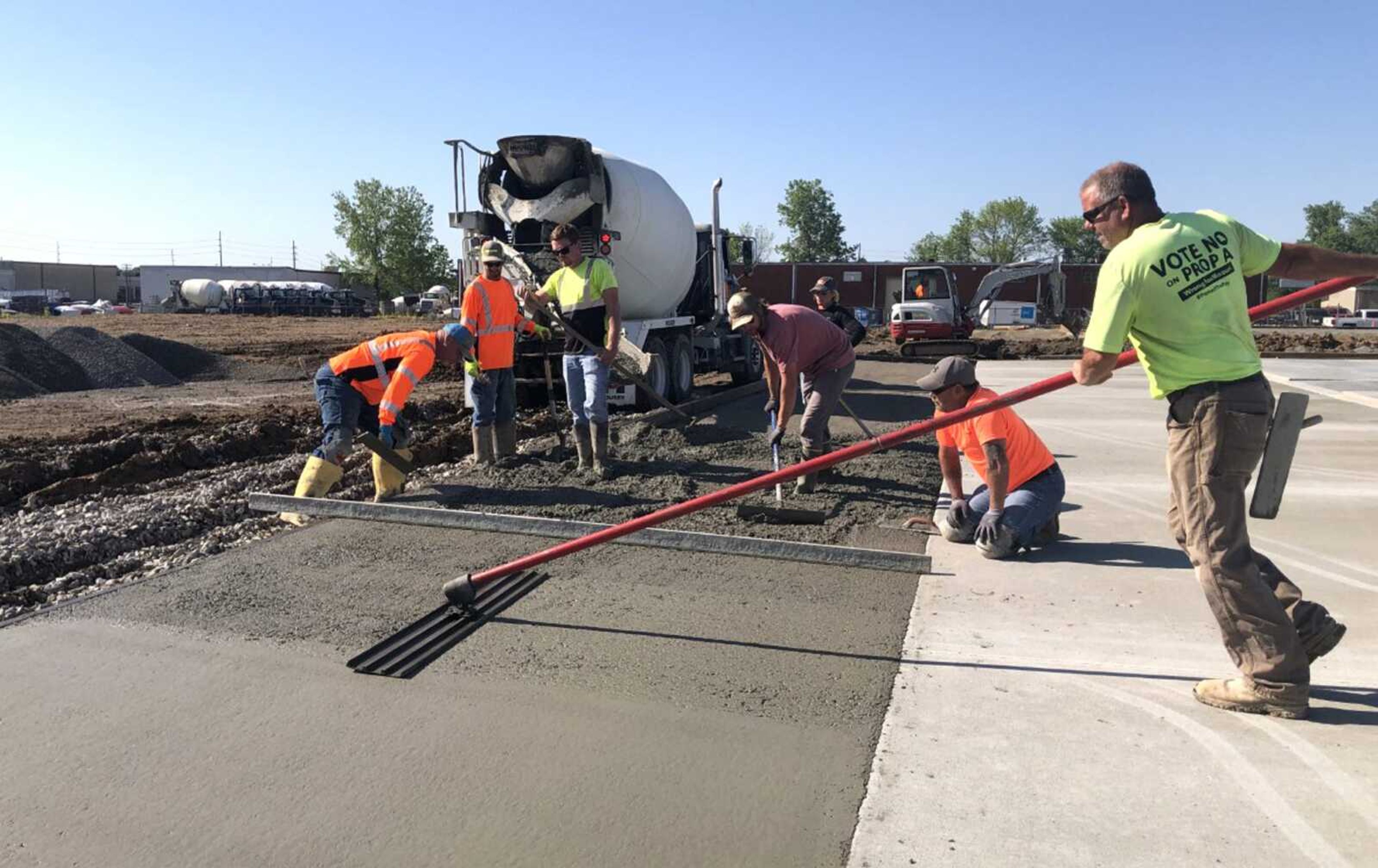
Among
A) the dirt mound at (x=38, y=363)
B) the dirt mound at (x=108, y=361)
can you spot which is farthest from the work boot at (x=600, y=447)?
the dirt mound at (x=108, y=361)

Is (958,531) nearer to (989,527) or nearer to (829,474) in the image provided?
(989,527)

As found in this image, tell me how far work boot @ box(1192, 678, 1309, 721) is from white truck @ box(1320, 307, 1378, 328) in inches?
2055

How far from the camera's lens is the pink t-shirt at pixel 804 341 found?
6664 millimetres

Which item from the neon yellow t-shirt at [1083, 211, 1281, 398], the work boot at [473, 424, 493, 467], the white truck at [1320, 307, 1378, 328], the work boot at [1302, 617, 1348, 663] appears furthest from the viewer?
the white truck at [1320, 307, 1378, 328]

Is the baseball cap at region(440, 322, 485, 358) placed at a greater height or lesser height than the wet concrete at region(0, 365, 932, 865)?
greater

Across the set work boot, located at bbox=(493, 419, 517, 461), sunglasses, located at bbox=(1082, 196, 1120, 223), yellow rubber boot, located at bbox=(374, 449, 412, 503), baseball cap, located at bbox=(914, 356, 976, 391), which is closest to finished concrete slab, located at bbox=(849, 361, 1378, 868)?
baseball cap, located at bbox=(914, 356, 976, 391)

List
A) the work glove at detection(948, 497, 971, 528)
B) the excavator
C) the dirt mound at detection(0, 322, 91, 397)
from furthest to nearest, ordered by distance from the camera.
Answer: the excavator
the dirt mound at detection(0, 322, 91, 397)
the work glove at detection(948, 497, 971, 528)

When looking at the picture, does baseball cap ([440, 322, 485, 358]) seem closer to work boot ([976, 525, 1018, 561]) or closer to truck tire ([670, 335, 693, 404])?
work boot ([976, 525, 1018, 561])

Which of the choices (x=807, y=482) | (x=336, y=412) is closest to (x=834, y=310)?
(x=807, y=482)

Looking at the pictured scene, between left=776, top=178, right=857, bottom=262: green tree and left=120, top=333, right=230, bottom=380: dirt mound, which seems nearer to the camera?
left=120, top=333, right=230, bottom=380: dirt mound

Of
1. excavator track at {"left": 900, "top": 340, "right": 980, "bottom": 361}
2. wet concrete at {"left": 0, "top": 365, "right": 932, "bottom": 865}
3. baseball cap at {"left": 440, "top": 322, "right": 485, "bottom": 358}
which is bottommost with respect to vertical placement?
wet concrete at {"left": 0, "top": 365, "right": 932, "bottom": 865}

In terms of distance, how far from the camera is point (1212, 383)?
322 cm

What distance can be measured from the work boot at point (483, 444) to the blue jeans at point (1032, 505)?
4453 millimetres

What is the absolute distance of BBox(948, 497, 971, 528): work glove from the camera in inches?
221
